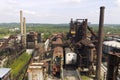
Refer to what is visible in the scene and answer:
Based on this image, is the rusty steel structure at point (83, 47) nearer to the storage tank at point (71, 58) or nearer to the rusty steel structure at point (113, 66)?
the storage tank at point (71, 58)

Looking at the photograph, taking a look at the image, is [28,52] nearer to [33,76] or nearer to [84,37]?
[84,37]

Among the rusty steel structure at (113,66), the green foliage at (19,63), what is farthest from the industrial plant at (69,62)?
the rusty steel structure at (113,66)

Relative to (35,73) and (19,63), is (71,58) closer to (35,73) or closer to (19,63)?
(19,63)

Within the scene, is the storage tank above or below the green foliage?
above

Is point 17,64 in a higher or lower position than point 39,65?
lower

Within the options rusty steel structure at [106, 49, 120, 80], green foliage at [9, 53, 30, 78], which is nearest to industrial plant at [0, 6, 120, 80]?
green foliage at [9, 53, 30, 78]

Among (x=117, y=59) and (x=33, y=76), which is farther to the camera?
(x=33, y=76)

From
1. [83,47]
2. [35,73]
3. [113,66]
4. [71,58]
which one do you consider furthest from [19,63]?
[113,66]

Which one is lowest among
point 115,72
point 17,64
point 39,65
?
point 17,64

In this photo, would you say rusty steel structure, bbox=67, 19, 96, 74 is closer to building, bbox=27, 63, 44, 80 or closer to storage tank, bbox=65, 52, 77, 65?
storage tank, bbox=65, 52, 77, 65

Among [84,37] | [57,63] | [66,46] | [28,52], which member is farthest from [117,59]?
[28,52]

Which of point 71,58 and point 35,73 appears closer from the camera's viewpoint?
point 35,73
